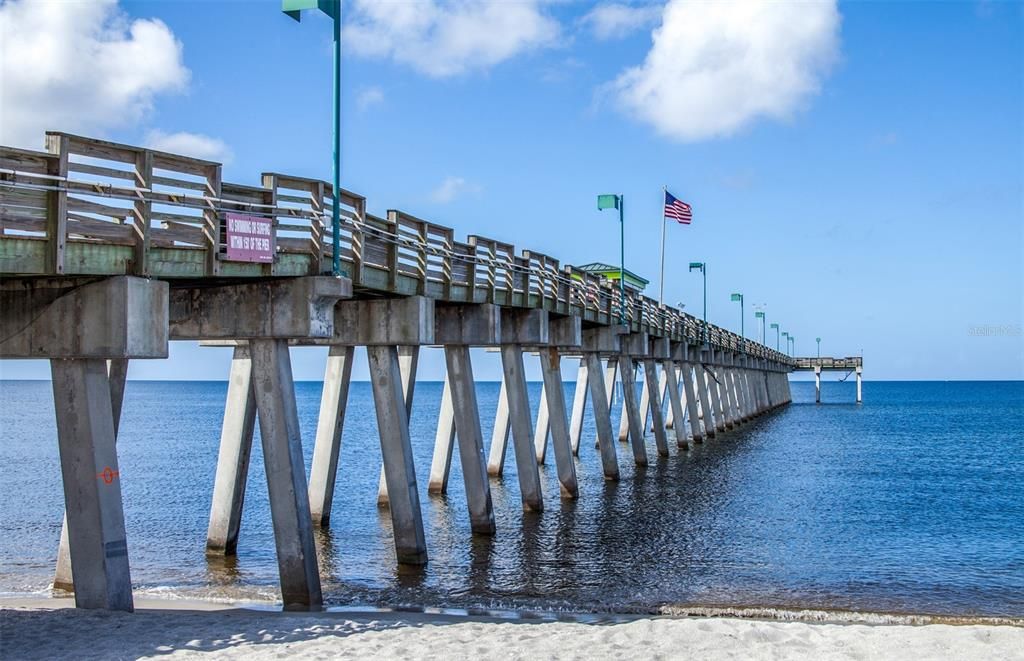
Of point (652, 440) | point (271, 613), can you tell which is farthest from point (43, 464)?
point (271, 613)

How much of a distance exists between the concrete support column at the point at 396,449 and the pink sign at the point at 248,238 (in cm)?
403

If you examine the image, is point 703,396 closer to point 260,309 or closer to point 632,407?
point 632,407

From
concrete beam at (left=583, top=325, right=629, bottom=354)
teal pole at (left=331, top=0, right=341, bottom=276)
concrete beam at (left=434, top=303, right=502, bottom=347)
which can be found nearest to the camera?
teal pole at (left=331, top=0, right=341, bottom=276)

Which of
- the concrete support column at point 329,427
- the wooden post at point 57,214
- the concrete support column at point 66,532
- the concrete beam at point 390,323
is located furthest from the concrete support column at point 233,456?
the wooden post at point 57,214

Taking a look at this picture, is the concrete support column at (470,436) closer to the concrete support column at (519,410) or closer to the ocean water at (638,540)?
the ocean water at (638,540)

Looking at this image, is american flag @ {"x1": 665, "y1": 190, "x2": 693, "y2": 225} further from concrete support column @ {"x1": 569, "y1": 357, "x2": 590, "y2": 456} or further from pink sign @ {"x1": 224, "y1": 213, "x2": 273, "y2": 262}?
pink sign @ {"x1": 224, "y1": 213, "x2": 273, "y2": 262}

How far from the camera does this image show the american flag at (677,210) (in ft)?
121

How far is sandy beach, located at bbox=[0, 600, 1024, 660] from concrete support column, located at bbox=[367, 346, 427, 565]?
4065mm

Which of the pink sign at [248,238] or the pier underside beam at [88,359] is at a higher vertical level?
the pink sign at [248,238]

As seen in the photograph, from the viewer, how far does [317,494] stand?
814 inches

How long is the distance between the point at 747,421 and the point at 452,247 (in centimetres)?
5562

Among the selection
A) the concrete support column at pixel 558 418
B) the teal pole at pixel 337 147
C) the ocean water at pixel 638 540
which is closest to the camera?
the teal pole at pixel 337 147

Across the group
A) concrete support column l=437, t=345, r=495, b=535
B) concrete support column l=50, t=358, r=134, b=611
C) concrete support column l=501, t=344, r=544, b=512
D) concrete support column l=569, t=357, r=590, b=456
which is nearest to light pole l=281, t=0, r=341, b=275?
concrete support column l=50, t=358, r=134, b=611

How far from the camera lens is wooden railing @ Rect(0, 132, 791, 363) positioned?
30.1 ft
